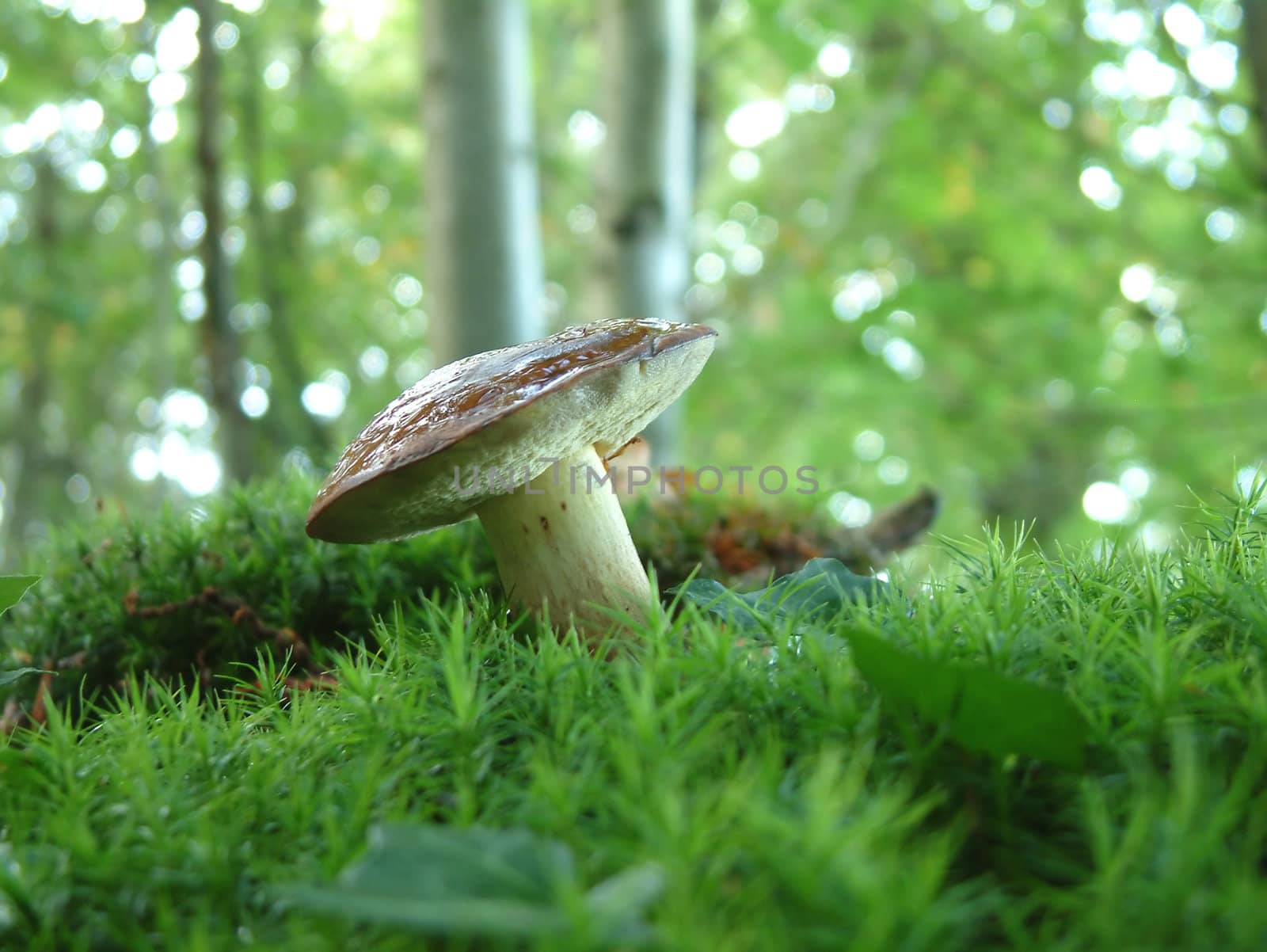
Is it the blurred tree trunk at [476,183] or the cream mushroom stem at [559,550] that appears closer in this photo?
the cream mushroom stem at [559,550]

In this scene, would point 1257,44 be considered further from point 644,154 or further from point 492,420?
point 492,420

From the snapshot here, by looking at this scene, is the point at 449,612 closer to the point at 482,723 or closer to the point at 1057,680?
the point at 482,723

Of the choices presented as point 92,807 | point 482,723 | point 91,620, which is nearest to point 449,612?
point 482,723

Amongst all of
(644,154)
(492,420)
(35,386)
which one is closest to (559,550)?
(492,420)

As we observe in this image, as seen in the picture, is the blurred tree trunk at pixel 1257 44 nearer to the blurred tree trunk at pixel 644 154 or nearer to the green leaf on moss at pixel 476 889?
the blurred tree trunk at pixel 644 154

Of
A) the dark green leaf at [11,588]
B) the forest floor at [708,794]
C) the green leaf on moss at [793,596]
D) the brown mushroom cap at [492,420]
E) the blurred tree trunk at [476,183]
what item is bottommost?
the forest floor at [708,794]

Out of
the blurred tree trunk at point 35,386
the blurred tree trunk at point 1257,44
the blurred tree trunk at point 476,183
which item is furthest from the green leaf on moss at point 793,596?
the blurred tree trunk at point 35,386

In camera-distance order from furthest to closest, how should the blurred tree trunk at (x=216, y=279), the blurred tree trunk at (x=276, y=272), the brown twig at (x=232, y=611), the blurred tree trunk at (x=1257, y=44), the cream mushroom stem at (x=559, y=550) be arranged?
1. the blurred tree trunk at (x=276, y=272)
2. the blurred tree trunk at (x=216, y=279)
3. the blurred tree trunk at (x=1257, y=44)
4. the brown twig at (x=232, y=611)
5. the cream mushroom stem at (x=559, y=550)
